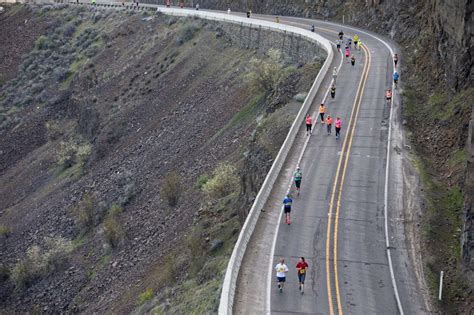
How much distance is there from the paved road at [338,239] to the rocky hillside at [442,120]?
1.27 m

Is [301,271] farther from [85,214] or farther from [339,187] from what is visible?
[85,214]

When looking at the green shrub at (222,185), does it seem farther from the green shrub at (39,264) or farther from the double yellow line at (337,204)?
the green shrub at (39,264)

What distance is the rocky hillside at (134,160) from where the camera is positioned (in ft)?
106

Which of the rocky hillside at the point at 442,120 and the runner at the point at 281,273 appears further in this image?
the rocky hillside at the point at 442,120

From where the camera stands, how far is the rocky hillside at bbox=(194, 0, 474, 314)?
2202 cm

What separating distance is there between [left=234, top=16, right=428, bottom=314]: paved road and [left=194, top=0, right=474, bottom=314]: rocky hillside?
4.15 ft

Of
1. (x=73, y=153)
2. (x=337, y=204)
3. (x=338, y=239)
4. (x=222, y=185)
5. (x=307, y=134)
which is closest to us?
(x=338, y=239)

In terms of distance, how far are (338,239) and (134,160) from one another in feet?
89.5

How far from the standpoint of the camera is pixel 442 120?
32.4 metres

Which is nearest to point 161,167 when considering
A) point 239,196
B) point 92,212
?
point 92,212

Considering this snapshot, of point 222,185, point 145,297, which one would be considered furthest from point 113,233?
point 145,297

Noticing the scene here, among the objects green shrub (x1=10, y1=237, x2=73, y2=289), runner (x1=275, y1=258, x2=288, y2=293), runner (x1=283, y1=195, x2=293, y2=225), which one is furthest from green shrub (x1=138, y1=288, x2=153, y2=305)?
green shrub (x1=10, y1=237, x2=73, y2=289)

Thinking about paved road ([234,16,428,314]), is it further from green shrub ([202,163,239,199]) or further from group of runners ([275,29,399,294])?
green shrub ([202,163,239,199])

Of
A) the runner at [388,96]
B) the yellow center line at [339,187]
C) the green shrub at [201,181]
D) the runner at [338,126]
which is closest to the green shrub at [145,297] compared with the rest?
the yellow center line at [339,187]
